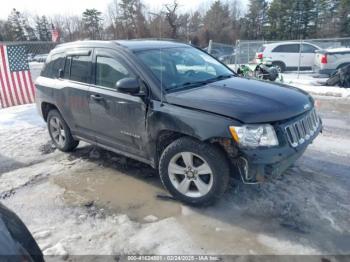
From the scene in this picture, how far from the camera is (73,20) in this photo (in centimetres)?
5888

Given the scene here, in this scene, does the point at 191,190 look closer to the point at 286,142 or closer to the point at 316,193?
the point at 286,142

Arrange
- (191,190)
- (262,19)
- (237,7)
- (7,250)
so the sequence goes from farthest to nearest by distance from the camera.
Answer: (237,7) < (262,19) < (191,190) < (7,250)

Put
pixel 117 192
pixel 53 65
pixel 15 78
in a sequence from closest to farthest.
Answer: pixel 117 192, pixel 53 65, pixel 15 78

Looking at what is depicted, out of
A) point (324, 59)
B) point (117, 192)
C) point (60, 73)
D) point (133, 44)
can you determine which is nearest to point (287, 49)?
point (324, 59)

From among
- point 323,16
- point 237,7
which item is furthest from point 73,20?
point 323,16

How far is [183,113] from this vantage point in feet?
10.7

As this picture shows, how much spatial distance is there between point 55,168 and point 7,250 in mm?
3116

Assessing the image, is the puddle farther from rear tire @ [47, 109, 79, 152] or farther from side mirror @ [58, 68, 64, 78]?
side mirror @ [58, 68, 64, 78]

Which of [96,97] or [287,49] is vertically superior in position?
[96,97]

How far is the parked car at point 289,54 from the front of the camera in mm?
15570

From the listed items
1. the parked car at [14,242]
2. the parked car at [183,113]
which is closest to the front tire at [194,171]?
the parked car at [183,113]

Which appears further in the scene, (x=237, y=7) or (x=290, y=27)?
(x=237, y=7)

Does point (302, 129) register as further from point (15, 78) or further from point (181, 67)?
point (15, 78)

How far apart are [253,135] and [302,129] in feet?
2.46
